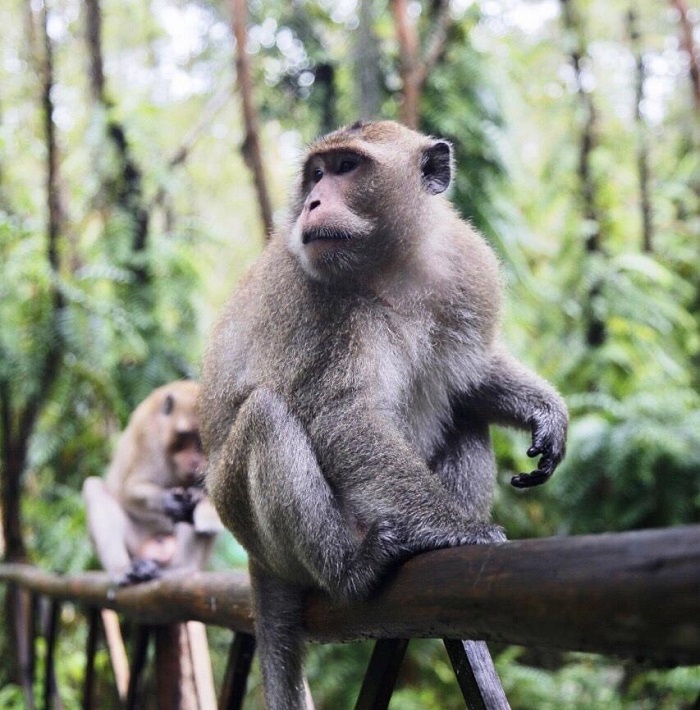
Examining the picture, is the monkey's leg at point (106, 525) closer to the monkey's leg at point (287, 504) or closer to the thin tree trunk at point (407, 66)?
the monkey's leg at point (287, 504)

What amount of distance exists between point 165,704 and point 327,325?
208 cm

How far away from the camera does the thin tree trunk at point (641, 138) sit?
8.34m

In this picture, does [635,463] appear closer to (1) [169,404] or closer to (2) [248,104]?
(1) [169,404]

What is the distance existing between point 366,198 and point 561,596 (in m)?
2.00

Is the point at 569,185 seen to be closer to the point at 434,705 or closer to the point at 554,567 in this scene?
the point at 434,705

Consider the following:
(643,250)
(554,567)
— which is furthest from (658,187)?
(554,567)

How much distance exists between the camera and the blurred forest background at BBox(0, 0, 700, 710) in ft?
19.6

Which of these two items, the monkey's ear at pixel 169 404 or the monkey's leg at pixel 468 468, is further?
the monkey's ear at pixel 169 404

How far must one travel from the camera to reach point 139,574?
432 centimetres

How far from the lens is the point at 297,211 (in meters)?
3.16

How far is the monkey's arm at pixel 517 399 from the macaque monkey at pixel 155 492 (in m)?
2.60

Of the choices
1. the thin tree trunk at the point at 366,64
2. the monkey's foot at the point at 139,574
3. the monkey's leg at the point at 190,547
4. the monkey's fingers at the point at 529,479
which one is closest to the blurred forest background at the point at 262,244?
the thin tree trunk at the point at 366,64

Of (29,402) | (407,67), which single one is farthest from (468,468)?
(29,402)

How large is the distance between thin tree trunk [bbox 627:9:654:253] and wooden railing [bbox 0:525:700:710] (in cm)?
720
